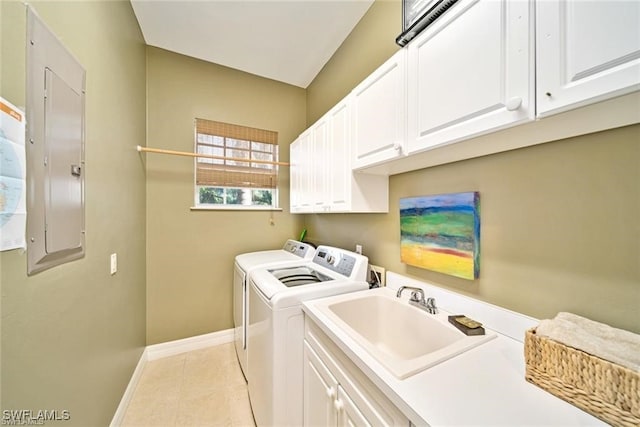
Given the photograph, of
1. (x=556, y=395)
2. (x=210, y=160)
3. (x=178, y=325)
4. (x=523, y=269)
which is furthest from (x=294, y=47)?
(x=178, y=325)

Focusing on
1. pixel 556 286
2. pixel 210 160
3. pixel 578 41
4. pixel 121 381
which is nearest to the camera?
pixel 578 41

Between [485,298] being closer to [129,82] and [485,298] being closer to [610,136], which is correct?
[610,136]

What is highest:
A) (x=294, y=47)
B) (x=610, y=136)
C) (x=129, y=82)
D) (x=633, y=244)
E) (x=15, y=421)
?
(x=294, y=47)

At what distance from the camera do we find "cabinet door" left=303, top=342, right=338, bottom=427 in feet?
3.18

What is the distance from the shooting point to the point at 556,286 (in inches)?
33.1

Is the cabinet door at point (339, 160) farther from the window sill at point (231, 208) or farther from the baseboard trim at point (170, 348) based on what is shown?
the baseboard trim at point (170, 348)

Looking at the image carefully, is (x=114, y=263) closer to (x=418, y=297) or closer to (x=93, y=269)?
(x=93, y=269)

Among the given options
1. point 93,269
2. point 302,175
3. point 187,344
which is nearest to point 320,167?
point 302,175

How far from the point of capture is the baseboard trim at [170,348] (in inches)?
68.8

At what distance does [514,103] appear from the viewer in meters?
0.67

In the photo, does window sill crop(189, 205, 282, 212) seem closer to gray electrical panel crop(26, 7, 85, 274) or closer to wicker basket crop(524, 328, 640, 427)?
gray electrical panel crop(26, 7, 85, 274)

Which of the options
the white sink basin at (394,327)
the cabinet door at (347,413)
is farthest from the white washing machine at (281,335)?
the cabinet door at (347,413)

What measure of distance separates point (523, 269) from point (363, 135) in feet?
3.32

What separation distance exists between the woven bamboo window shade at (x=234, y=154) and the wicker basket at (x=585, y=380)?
8.16ft
